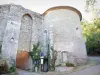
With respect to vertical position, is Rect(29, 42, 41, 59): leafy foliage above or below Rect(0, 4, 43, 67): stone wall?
below

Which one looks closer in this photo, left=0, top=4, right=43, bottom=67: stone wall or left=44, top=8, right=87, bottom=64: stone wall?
left=0, top=4, right=43, bottom=67: stone wall

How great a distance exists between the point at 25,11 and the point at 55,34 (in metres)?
4.05

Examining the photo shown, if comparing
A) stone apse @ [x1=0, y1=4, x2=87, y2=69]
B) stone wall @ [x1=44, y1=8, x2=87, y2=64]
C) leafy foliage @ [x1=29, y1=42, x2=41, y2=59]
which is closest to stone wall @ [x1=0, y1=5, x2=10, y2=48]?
stone apse @ [x1=0, y1=4, x2=87, y2=69]

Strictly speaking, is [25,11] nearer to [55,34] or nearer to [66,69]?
[55,34]

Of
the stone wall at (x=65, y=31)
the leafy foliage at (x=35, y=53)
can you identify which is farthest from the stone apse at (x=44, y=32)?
the leafy foliage at (x=35, y=53)

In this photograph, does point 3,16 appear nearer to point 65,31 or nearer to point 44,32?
point 44,32

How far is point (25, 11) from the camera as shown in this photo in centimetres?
1279

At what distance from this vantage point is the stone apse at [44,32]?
10.6 metres

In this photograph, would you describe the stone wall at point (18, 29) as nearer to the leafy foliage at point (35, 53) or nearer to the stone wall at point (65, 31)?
the leafy foliage at point (35, 53)

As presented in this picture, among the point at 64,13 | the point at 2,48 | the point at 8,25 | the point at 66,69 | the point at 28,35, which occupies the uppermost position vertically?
the point at 64,13

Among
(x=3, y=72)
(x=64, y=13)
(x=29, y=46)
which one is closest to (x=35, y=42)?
(x=29, y=46)

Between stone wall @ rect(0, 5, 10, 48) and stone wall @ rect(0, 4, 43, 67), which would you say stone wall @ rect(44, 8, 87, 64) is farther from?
stone wall @ rect(0, 5, 10, 48)

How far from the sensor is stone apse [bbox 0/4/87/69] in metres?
10.6

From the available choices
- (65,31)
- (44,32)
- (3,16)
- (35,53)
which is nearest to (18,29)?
(3,16)
